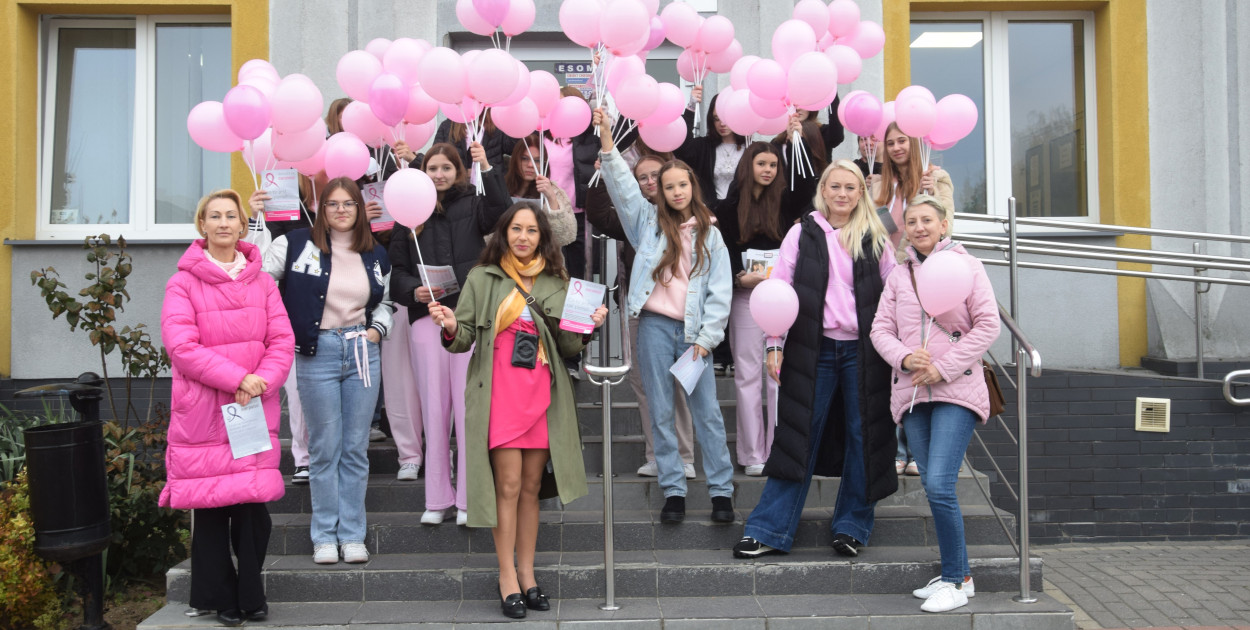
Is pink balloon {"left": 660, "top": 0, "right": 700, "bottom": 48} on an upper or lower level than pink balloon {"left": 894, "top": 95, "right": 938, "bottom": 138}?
upper

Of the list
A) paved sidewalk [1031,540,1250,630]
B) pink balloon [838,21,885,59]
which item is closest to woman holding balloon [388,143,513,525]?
pink balloon [838,21,885,59]

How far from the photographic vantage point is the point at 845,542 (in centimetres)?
469

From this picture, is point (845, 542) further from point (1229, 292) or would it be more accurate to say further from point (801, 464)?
point (1229, 292)

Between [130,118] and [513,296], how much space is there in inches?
189

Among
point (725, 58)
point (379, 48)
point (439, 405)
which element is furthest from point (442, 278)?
point (725, 58)

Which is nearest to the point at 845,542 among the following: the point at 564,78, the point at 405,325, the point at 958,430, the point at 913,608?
the point at 913,608

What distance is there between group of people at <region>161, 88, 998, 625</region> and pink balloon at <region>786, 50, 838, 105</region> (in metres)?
0.26

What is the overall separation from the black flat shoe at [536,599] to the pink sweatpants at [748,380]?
144 centimetres

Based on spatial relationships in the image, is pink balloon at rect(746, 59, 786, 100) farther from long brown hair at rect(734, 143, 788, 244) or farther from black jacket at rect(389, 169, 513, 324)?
black jacket at rect(389, 169, 513, 324)

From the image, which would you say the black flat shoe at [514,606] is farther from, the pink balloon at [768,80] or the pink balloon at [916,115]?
the pink balloon at [916,115]

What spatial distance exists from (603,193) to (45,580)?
3.36m

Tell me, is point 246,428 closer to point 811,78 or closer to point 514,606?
point 514,606

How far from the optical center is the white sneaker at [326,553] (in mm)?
4609

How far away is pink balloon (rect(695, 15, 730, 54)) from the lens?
545 centimetres
